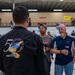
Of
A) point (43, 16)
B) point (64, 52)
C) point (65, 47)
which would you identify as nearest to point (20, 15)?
point (64, 52)

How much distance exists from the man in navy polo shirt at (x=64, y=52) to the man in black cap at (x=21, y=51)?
2.13 meters

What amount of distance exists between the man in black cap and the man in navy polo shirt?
213cm

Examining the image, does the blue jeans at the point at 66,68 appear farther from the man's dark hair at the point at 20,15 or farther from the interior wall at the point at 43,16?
the interior wall at the point at 43,16

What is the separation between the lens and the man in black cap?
1.86 metres

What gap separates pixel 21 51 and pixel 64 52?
2.22 meters

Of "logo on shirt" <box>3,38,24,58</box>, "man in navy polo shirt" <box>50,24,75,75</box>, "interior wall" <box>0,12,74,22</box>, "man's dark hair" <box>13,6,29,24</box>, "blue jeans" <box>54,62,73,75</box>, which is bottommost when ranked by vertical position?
"blue jeans" <box>54,62,73,75</box>

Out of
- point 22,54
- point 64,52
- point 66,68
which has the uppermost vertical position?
point 22,54

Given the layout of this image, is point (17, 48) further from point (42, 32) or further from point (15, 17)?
point (42, 32)

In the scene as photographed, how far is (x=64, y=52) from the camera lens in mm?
3967

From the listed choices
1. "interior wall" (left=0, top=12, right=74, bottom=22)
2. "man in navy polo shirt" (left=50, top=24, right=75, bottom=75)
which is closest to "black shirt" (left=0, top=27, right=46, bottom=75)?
"man in navy polo shirt" (left=50, top=24, right=75, bottom=75)

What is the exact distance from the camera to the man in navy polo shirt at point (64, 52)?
402cm

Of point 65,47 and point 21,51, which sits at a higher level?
point 21,51

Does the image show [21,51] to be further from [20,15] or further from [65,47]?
[65,47]

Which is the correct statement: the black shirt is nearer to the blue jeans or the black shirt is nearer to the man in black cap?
the man in black cap
